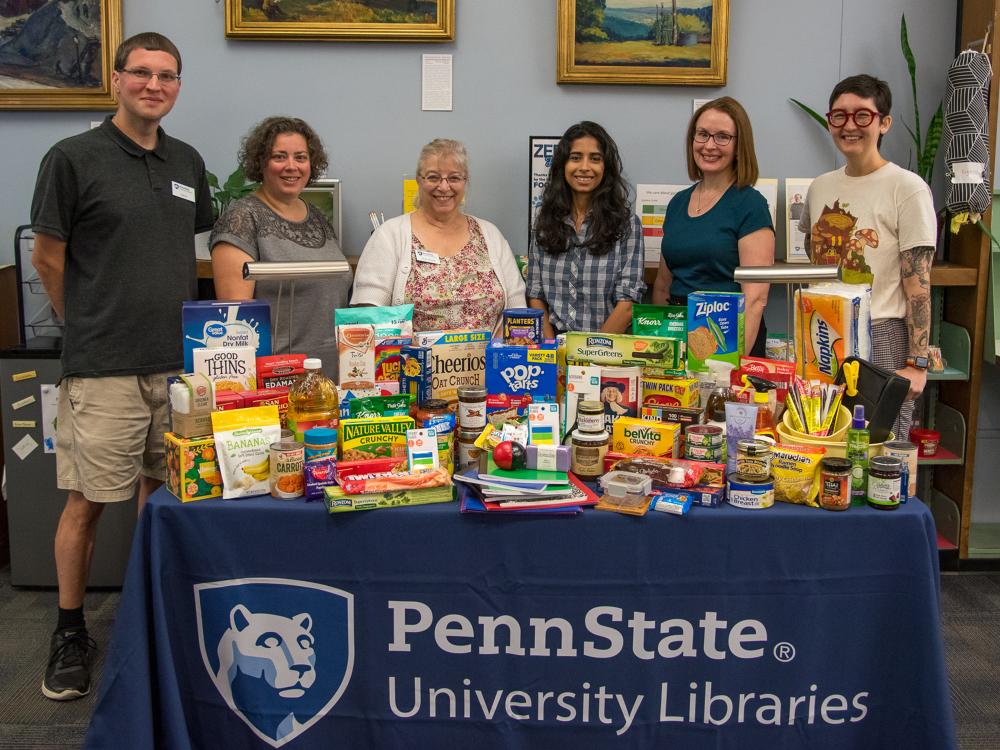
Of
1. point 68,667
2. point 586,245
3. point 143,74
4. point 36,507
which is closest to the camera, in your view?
point 143,74

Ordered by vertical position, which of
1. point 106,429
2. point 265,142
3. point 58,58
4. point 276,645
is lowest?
point 276,645

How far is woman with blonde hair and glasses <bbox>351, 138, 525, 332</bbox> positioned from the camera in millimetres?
2957

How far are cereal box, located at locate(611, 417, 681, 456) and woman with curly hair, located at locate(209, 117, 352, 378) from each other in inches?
48.6

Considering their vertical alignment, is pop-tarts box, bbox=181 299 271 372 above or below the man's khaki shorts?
above

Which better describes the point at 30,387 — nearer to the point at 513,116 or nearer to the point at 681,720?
the point at 513,116

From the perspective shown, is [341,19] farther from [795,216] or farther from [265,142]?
[795,216]

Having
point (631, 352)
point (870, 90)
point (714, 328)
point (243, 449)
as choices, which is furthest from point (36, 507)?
point (870, 90)

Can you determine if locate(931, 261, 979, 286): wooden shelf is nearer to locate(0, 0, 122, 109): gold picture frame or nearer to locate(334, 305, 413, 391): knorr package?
locate(334, 305, 413, 391): knorr package

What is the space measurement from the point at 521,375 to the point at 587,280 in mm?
1061

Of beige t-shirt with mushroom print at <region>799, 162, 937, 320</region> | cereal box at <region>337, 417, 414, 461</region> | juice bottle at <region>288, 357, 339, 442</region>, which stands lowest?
cereal box at <region>337, 417, 414, 461</region>

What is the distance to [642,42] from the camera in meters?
3.69

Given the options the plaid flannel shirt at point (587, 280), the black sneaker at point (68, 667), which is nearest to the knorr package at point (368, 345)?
the plaid flannel shirt at point (587, 280)

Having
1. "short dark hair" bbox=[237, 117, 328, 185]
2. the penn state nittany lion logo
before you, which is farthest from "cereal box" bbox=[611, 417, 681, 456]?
"short dark hair" bbox=[237, 117, 328, 185]

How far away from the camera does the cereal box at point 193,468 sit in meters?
1.87
